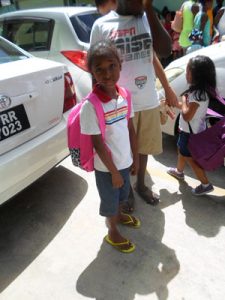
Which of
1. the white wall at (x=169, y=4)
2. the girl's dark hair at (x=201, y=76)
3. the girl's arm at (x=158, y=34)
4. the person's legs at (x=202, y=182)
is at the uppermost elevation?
the girl's arm at (x=158, y=34)

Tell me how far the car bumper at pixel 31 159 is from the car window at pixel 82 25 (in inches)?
82.9

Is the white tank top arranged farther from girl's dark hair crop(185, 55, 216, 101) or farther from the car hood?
the car hood

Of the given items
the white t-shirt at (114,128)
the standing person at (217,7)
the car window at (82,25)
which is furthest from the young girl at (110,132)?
the standing person at (217,7)

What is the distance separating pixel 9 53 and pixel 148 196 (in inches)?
71.3

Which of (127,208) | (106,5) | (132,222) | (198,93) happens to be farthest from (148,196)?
(106,5)

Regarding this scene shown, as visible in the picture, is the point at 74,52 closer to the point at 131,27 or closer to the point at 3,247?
the point at 131,27

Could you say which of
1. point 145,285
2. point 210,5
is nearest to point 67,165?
point 145,285

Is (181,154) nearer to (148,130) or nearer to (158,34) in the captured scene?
(148,130)

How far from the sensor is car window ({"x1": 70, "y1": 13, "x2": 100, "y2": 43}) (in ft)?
15.1

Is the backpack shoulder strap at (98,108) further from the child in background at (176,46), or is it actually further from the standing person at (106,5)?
the child in background at (176,46)

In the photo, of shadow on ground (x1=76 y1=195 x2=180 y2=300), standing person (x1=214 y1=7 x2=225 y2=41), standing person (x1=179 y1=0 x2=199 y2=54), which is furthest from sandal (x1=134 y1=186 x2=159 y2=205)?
standing person (x1=214 y1=7 x2=225 y2=41)

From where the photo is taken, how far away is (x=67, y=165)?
374 cm

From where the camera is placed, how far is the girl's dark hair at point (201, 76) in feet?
8.80

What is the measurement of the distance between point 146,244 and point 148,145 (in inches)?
31.3
